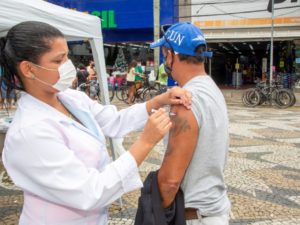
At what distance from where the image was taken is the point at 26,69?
5.06 feet

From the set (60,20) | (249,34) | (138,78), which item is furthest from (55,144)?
(249,34)

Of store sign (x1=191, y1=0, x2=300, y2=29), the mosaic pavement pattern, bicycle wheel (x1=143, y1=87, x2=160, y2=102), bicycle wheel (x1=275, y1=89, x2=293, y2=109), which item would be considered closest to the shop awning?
store sign (x1=191, y1=0, x2=300, y2=29)

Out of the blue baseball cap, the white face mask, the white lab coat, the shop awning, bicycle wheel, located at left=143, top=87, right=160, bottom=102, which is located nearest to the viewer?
the white lab coat

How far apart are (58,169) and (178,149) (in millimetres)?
530

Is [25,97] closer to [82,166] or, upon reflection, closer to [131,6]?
[82,166]

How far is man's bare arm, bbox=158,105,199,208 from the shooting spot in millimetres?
1660

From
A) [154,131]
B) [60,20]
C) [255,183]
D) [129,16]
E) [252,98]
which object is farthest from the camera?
[129,16]

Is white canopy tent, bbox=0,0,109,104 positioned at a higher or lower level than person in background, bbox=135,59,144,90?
higher

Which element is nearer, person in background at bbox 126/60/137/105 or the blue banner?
person in background at bbox 126/60/137/105

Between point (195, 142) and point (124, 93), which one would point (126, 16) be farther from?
point (195, 142)

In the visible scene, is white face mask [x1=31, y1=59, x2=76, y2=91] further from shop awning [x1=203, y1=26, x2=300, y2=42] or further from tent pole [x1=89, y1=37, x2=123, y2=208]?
shop awning [x1=203, y1=26, x2=300, y2=42]

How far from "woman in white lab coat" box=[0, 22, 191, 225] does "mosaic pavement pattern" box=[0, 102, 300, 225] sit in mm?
2381

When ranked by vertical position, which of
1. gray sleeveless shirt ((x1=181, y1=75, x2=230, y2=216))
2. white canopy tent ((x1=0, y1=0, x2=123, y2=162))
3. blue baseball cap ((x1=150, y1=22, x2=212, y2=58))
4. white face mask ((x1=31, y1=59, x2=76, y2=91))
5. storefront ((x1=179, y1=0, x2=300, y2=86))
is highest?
storefront ((x1=179, y1=0, x2=300, y2=86))

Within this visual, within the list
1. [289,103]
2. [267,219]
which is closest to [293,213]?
[267,219]
